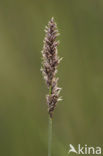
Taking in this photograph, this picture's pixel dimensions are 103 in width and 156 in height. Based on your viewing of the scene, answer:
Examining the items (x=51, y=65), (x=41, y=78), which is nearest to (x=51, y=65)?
(x=51, y=65)

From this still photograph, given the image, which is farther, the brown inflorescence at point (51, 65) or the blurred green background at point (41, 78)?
the blurred green background at point (41, 78)

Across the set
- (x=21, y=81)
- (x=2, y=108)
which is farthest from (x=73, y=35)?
(x=2, y=108)

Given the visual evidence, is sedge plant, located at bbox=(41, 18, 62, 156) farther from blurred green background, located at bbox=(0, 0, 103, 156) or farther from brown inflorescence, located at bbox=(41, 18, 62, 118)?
blurred green background, located at bbox=(0, 0, 103, 156)

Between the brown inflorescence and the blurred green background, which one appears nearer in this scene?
the brown inflorescence

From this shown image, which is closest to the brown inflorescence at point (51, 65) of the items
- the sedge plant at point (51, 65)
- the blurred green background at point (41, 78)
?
the sedge plant at point (51, 65)

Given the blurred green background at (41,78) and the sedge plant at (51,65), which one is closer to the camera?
the sedge plant at (51,65)

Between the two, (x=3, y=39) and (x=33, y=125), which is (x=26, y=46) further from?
(x=33, y=125)

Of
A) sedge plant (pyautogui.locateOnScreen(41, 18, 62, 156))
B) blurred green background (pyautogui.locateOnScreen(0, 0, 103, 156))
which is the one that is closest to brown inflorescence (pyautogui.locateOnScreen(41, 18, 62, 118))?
sedge plant (pyautogui.locateOnScreen(41, 18, 62, 156))

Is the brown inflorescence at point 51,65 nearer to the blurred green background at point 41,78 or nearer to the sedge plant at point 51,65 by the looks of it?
the sedge plant at point 51,65
